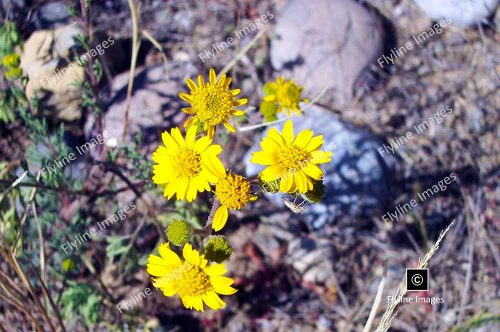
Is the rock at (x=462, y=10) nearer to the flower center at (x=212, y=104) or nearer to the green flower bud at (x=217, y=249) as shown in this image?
the flower center at (x=212, y=104)

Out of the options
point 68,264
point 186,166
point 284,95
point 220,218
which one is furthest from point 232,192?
point 68,264

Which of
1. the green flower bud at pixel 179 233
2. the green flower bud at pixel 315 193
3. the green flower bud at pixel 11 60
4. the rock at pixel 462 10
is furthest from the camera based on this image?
the rock at pixel 462 10

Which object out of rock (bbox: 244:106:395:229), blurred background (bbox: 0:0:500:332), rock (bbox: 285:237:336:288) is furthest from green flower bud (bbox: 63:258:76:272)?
rock (bbox: 285:237:336:288)

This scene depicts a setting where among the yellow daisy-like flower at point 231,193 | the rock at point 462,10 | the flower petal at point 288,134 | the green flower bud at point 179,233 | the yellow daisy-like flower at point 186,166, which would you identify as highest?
the rock at point 462,10

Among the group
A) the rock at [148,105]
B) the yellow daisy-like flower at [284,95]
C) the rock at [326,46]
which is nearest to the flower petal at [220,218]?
the yellow daisy-like flower at [284,95]

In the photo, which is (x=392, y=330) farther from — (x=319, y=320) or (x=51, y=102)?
(x=51, y=102)

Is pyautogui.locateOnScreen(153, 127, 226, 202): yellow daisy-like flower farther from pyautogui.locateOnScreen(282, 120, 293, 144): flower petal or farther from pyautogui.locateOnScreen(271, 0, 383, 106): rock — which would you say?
pyautogui.locateOnScreen(271, 0, 383, 106): rock
